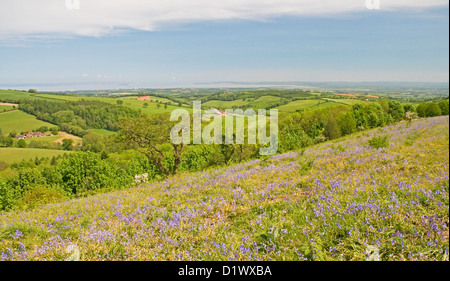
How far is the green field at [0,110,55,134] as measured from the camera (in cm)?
7975

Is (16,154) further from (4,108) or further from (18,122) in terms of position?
(18,122)

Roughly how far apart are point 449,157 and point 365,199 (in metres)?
5.16

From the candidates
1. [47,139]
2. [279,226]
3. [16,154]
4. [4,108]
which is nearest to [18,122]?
[4,108]

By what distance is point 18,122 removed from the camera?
91000 mm

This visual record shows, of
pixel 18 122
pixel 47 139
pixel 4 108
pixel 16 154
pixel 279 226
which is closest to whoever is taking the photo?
pixel 279 226

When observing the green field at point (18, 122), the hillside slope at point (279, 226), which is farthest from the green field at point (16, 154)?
the hillside slope at point (279, 226)

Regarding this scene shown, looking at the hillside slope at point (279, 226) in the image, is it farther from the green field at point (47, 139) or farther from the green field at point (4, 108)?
the green field at point (4, 108)

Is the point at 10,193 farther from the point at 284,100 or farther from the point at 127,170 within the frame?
the point at 284,100

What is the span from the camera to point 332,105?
87562 mm

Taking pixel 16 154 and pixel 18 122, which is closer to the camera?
pixel 16 154

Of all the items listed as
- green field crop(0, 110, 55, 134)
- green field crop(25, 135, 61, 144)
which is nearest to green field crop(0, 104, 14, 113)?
green field crop(0, 110, 55, 134)

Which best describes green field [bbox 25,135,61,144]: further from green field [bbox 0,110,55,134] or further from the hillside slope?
the hillside slope

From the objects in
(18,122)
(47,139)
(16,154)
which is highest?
(18,122)

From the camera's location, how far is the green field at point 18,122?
7975 centimetres
